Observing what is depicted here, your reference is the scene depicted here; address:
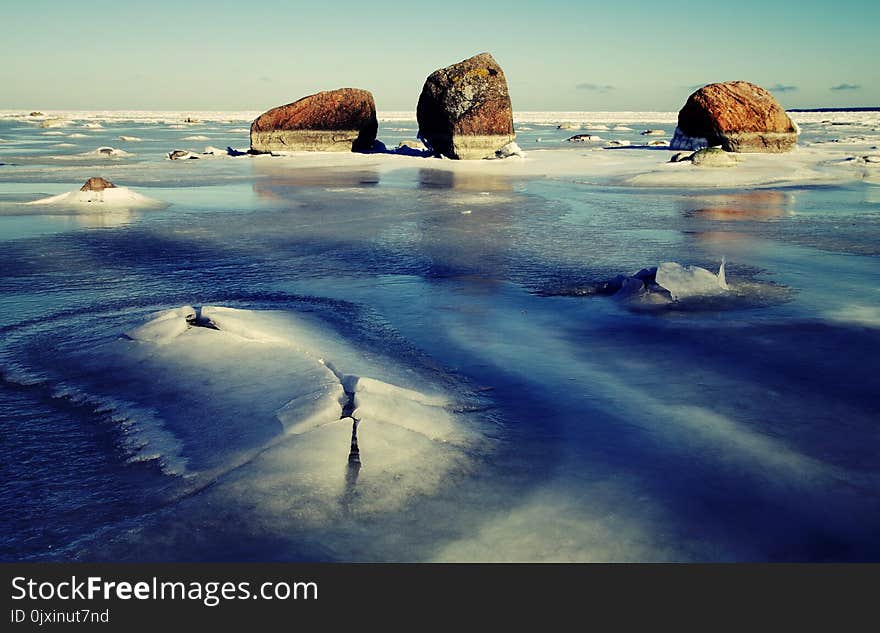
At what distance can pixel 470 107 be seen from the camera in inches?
774

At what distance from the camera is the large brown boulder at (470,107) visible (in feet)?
64.5

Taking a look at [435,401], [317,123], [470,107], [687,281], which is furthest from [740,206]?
[317,123]

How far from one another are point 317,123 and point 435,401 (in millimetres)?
20645

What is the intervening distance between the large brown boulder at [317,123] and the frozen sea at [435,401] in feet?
51.8

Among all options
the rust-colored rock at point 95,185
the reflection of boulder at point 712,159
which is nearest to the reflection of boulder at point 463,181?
the reflection of boulder at point 712,159

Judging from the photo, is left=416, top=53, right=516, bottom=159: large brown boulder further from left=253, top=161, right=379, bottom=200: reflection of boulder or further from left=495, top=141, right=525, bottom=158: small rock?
left=253, top=161, right=379, bottom=200: reflection of boulder

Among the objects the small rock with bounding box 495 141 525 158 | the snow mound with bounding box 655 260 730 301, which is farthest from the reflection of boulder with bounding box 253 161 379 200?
the snow mound with bounding box 655 260 730 301

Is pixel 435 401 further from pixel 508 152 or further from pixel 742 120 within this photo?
pixel 742 120

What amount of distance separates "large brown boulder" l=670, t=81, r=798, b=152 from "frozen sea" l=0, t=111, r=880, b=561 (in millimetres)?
13426

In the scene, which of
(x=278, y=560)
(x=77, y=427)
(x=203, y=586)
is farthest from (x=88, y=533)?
(x=77, y=427)

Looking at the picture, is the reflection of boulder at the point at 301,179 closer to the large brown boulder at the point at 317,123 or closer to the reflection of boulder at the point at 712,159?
the large brown boulder at the point at 317,123

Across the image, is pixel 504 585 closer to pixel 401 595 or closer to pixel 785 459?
pixel 401 595

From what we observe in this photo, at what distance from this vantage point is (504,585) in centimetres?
183

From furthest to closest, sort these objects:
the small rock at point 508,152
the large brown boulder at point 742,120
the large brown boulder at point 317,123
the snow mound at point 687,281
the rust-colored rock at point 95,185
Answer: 1. the large brown boulder at point 317,123
2. the small rock at point 508,152
3. the large brown boulder at point 742,120
4. the rust-colored rock at point 95,185
5. the snow mound at point 687,281
